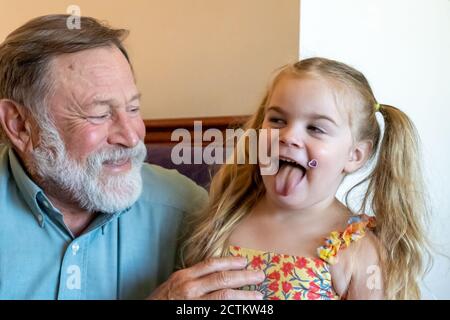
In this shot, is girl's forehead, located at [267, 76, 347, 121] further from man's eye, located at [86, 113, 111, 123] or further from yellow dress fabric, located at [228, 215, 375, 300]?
man's eye, located at [86, 113, 111, 123]

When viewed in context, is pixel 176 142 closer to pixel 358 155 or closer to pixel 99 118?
pixel 99 118

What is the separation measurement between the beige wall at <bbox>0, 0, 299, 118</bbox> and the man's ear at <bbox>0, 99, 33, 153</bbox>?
440mm

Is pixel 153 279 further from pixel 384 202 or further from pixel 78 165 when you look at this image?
pixel 384 202

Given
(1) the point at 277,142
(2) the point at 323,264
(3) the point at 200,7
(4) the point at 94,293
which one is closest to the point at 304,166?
(1) the point at 277,142

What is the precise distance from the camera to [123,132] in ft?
3.66

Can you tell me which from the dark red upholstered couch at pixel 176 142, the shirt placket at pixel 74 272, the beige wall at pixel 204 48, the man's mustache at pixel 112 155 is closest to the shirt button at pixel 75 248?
the shirt placket at pixel 74 272

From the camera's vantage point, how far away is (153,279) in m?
1.16

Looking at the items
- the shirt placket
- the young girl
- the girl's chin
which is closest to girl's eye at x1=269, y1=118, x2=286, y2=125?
the young girl

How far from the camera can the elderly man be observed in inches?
42.4

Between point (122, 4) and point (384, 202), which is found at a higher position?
point (122, 4)

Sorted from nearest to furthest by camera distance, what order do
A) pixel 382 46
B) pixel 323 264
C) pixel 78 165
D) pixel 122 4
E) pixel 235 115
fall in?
pixel 323 264, pixel 78 165, pixel 382 46, pixel 235 115, pixel 122 4

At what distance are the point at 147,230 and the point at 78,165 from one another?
0.21 metres

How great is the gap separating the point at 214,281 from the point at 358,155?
1.29 feet

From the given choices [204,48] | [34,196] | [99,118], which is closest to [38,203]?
[34,196]
